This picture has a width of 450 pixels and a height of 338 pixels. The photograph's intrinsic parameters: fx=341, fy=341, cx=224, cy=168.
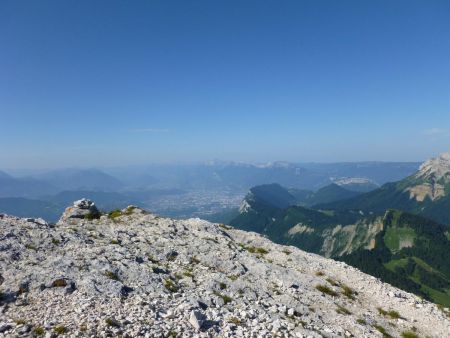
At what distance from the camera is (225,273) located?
30562 mm

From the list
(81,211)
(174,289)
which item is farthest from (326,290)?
(81,211)

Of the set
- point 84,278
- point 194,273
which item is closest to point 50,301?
point 84,278

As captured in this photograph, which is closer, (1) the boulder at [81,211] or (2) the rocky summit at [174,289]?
(2) the rocky summit at [174,289]

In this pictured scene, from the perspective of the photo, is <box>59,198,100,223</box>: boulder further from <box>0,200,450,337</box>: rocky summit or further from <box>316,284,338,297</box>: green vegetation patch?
<box>316,284,338,297</box>: green vegetation patch

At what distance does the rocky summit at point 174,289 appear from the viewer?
1939cm

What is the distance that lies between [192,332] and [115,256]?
38.6 feet

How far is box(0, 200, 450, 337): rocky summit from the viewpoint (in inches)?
763

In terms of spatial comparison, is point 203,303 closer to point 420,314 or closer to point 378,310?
point 378,310

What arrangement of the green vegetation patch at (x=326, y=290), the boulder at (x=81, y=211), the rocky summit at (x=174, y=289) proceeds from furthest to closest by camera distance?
the boulder at (x=81, y=211), the green vegetation patch at (x=326, y=290), the rocky summit at (x=174, y=289)

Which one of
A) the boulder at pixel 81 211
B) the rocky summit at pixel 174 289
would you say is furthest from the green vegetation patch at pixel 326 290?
the boulder at pixel 81 211

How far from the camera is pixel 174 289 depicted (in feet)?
81.5

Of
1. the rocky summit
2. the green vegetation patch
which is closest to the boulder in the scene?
the rocky summit

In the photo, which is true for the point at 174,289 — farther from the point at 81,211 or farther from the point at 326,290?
the point at 81,211

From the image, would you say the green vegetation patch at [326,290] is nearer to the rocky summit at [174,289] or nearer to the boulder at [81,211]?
the rocky summit at [174,289]
